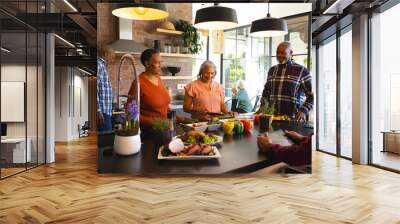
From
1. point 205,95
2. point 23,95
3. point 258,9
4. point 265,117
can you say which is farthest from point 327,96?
point 23,95

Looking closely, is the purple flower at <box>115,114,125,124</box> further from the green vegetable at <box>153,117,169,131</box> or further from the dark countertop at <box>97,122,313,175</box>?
the green vegetable at <box>153,117,169,131</box>

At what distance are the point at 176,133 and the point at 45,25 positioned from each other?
123 inches

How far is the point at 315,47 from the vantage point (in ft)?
28.5

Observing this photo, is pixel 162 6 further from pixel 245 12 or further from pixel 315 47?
pixel 315 47

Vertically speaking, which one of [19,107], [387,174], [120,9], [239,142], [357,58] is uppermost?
[120,9]

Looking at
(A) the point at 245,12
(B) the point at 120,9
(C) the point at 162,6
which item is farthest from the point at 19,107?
(A) the point at 245,12

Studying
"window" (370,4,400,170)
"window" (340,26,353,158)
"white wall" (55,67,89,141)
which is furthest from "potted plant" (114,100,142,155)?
"white wall" (55,67,89,141)

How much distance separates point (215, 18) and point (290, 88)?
141cm

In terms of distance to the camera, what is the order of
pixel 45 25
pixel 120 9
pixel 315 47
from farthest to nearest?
1. pixel 315 47
2. pixel 45 25
3. pixel 120 9

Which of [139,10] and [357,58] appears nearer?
[139,10]

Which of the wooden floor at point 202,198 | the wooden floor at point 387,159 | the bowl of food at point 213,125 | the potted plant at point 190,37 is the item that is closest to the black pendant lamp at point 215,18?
the potted plant at point 190,37

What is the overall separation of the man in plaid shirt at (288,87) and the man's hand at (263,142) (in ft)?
1.40

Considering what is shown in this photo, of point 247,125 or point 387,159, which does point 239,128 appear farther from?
point 387,159

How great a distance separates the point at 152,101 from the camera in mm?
5066
